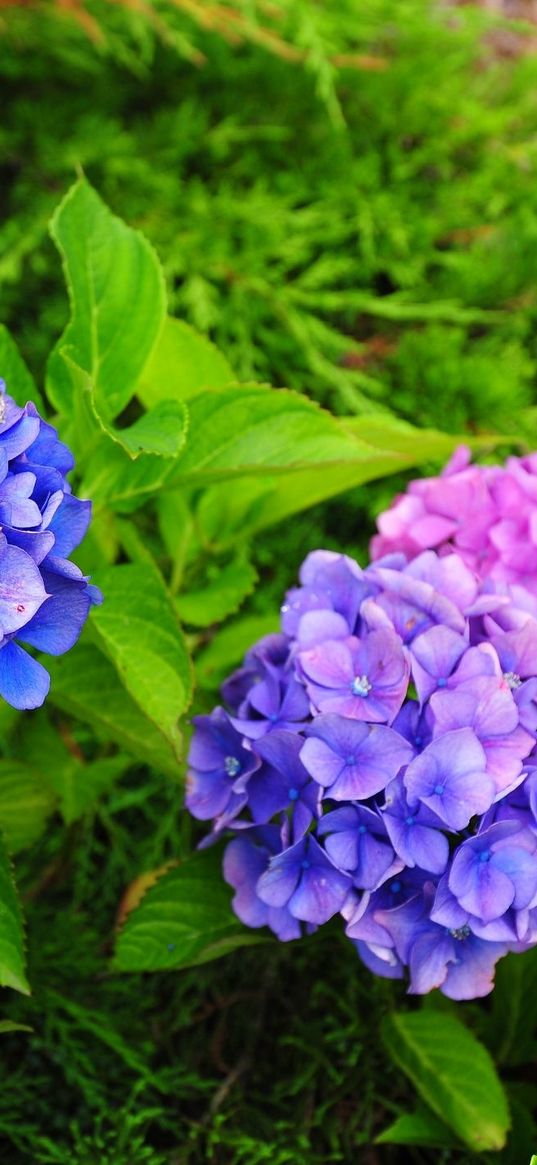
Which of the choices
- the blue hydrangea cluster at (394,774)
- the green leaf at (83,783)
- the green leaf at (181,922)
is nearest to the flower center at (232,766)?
the blue hydrangea cluster at (394,774)

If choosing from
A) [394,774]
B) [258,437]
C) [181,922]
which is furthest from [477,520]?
[181,922]

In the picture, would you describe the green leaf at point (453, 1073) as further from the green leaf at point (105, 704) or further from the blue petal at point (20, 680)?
the blue petal at point (20, 680)

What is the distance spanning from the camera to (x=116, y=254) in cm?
105

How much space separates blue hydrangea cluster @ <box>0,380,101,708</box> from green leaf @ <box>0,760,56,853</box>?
38 centimetres

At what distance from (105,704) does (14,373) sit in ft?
1.06

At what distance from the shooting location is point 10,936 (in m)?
0.81

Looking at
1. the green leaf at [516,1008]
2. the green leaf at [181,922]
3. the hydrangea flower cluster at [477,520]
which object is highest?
the hydrangea flower cluster at [477,520]

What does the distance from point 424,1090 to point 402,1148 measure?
23cm

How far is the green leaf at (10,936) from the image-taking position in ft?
2.57

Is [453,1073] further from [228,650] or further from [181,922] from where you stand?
[228,650]

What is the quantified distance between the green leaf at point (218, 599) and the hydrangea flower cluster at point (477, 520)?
0.55 feet

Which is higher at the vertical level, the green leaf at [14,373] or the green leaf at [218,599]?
the green leaf at [14,373]

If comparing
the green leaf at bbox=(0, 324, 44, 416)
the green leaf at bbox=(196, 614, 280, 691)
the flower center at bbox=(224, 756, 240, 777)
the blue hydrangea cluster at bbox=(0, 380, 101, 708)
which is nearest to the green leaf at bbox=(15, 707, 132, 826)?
the green leaf at bbox=(196, 614, 280, 691)

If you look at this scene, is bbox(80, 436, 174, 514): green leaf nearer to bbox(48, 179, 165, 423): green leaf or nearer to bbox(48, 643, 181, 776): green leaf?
bbox(48, 179, 165, 423): green leaf
